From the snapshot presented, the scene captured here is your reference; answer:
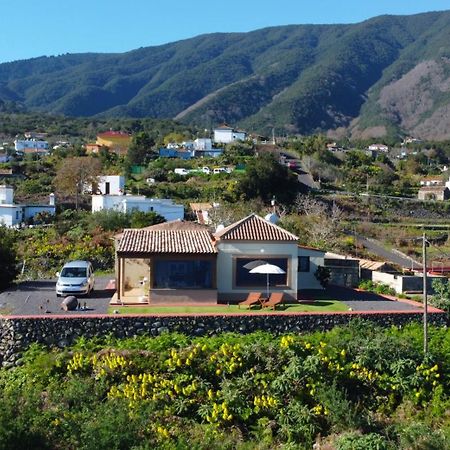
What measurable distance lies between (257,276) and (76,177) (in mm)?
35788

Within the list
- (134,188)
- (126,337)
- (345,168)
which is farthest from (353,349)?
(345,168)

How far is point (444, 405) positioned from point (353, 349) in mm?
2597

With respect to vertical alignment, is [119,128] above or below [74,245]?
above

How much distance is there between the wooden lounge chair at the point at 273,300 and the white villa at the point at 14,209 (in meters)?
27.1

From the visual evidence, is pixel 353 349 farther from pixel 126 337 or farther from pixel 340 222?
pixel 340 222

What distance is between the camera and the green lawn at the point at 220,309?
2008 centimetres

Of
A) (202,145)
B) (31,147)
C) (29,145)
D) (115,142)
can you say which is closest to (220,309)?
(202,145)

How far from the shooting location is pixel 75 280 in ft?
74.4

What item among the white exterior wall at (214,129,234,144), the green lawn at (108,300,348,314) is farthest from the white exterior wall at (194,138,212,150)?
the green lawn at (108,300,348,314)

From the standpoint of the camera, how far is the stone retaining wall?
728 inches

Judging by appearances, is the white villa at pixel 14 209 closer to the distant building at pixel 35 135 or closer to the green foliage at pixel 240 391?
the green foliage at pixel 240 391

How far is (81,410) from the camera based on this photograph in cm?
1548

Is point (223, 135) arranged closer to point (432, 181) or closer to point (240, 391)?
point (432, 181)

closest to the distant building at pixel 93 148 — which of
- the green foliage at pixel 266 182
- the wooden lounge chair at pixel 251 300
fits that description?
the green foliage at pixel 266 182
